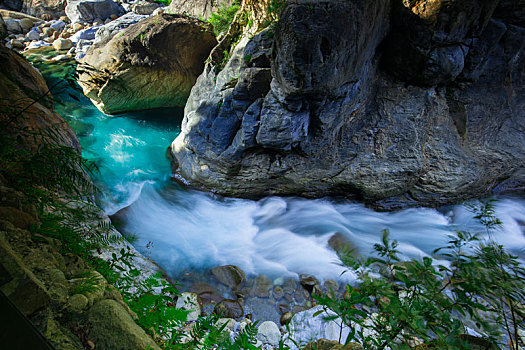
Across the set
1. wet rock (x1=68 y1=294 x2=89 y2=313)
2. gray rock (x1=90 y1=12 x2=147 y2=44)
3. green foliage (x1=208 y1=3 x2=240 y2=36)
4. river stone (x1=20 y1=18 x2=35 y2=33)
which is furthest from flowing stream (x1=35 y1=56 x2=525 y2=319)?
river stone (x1=20 y1=18 x2=35 y2=33)

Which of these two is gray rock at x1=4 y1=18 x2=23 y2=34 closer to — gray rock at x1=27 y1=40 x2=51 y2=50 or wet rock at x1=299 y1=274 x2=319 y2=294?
gray rock at x1=27 y1=40 x2=51 y2=50

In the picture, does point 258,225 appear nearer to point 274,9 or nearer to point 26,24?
point 274,9

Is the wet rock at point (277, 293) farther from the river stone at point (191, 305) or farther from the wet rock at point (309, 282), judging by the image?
the river stone at point (191, 305)

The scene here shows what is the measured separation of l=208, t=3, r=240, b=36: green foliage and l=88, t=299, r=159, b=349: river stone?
6834 mm

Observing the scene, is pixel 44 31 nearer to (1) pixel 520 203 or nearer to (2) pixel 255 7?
(2) pixel 255 7

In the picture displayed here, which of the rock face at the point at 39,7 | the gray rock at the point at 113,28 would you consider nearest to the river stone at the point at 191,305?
the gray rock at the point at 113,28

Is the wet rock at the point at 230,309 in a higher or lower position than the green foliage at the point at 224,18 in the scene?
lower

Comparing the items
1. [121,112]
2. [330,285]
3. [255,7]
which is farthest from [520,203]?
[121,112]

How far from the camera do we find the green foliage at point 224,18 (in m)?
6.11

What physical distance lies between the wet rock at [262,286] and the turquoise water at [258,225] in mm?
141

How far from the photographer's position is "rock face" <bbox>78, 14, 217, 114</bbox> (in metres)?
6.96

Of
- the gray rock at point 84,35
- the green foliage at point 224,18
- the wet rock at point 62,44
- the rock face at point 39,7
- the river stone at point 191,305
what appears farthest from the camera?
the rock face at point 39,7

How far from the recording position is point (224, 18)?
6305 mm

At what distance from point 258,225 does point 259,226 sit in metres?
0.03
